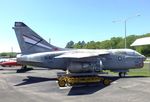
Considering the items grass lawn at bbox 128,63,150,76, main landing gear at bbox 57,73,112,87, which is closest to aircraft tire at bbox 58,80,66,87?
main landing gear at bbox 57,73,112,87

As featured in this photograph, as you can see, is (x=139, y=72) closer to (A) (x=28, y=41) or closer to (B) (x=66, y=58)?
(B) (x=66, y=58)

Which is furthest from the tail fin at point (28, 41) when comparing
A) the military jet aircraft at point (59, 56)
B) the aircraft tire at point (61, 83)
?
the aircraft tire at point (61, 83)

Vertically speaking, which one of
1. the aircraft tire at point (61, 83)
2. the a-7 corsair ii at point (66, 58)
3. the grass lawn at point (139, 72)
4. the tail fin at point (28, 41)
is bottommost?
the aircraft tire at point (61, 83)

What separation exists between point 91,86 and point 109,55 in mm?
5938

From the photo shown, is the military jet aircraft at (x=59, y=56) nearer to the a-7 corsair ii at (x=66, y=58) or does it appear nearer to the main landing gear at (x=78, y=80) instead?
the a-7 corsair ii at (x=66, y=58)

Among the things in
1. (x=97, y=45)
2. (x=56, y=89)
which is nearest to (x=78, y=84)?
(x=56, y=89)

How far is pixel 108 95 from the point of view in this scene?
18.3 m

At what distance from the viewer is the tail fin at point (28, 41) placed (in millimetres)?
28703

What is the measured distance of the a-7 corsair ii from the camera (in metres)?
27.0

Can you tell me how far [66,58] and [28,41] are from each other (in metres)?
4.00

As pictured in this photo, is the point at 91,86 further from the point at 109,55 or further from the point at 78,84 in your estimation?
the point at 109,55

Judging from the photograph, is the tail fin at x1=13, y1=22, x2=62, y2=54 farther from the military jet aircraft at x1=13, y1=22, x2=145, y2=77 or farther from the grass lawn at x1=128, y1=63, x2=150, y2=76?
the grass lawn at x1=128, y1=63, x2=150, y2=76

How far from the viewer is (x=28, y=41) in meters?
28.9

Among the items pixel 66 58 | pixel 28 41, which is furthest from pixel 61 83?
pixel 28 41
